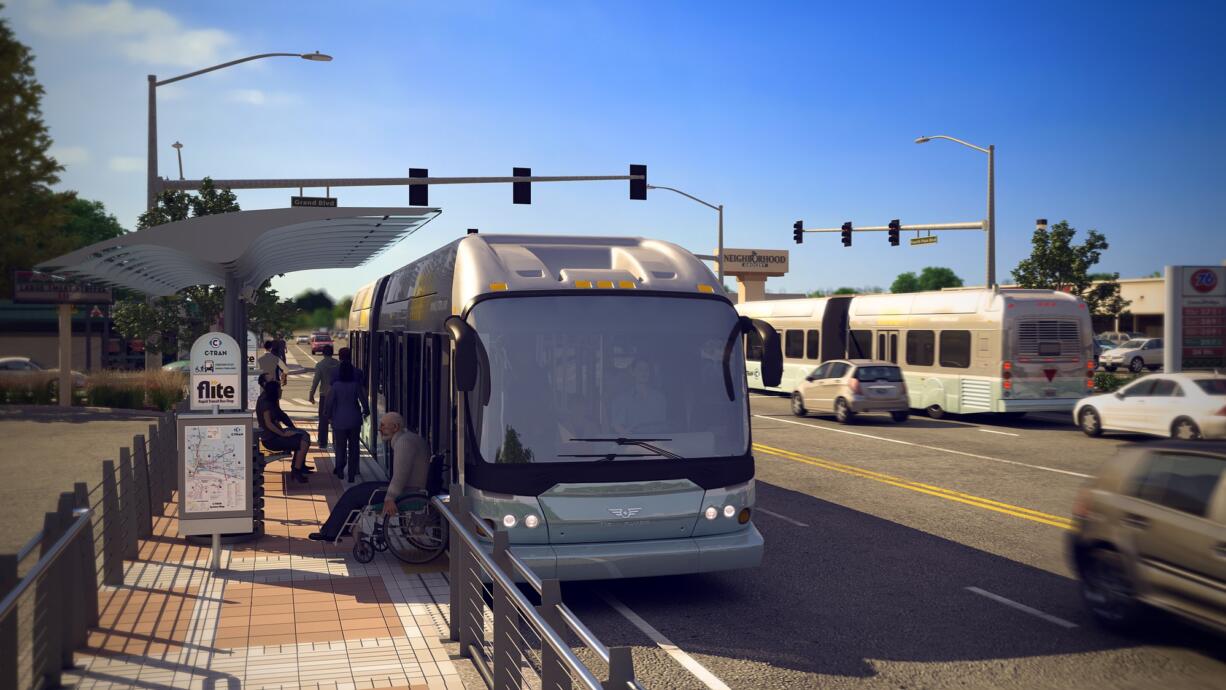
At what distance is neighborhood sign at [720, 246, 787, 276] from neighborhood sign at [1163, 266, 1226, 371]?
205 feet

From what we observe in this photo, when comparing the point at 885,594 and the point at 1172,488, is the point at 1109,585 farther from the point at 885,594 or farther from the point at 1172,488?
the point at 885,594

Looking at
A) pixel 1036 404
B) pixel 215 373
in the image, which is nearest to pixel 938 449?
pixel 1036 404

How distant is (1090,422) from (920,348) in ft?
19.4

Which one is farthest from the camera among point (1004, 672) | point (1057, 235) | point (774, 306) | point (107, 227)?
point (107, 227)

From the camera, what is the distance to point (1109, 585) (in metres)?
7.63

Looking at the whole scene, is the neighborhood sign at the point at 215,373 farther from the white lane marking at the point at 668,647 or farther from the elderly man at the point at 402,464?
the white lane marking at the point at 668,647

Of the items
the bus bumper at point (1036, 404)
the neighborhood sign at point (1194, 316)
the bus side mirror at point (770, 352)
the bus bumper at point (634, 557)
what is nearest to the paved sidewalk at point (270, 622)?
the bus bumper at point (634, 557)

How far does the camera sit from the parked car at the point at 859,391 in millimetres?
24578

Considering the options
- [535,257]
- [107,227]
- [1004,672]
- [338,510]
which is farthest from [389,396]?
[107,227]

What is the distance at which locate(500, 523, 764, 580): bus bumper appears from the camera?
7809 mm

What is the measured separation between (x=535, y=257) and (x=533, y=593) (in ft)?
9.48

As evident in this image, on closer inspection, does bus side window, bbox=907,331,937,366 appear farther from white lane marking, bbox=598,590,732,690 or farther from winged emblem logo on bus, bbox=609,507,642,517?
winged emblem logo on bus, bbox=609,507,642,517

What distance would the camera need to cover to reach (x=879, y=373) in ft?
81.7

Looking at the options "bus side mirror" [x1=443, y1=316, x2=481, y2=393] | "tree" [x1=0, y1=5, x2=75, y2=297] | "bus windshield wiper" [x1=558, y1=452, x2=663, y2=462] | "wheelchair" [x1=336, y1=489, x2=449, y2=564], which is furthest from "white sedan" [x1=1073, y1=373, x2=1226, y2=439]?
"tree" [x1=0, y1=5, x2=75, y2=297]
